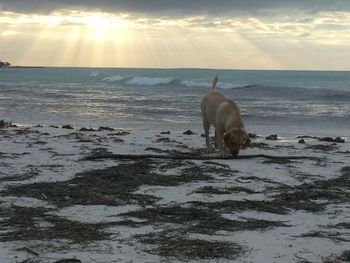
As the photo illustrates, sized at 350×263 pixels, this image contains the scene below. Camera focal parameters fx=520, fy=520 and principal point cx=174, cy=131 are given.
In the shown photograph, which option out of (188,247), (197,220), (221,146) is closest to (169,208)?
(197,220)

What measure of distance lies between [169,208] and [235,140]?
361cm

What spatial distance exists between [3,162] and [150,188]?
8.79 ft

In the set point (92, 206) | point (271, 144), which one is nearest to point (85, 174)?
point (92, 206)

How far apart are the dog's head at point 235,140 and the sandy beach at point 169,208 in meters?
0.26

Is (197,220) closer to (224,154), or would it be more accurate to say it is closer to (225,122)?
(224,154)

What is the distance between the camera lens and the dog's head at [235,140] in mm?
8695

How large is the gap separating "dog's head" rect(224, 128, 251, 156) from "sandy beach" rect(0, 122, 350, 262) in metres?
0.26

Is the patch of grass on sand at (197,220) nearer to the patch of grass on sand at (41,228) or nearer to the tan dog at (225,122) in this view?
the patch of grass on sand at (41,228)

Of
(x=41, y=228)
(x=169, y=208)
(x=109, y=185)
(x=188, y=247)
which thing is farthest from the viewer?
(x=109, y=185)

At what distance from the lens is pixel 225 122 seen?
9.26 metres

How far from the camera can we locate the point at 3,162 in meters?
7.73

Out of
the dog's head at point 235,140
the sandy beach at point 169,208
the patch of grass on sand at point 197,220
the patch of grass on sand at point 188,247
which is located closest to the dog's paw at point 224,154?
the dog's head at point 235,140

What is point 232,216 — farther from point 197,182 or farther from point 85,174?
point 85,174

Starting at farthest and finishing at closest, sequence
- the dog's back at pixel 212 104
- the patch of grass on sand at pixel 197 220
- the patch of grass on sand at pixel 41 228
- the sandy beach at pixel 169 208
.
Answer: the dog's back at pixel 212 104
the patch of grass on sand at pixel 197 220
the patch of grass on sand at pixel 41 228
the sandy beach at pixel 169 208
